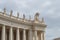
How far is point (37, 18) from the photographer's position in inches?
3900

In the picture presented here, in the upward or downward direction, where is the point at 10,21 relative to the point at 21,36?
upward

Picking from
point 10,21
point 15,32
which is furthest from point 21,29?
point 10,21

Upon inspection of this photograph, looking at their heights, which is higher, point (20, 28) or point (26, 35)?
point (20, 28)

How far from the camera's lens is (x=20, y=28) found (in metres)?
90.3

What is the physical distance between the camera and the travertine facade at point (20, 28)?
81.5 m

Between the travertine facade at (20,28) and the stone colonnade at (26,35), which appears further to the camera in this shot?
the stone colonnade at (26,35)

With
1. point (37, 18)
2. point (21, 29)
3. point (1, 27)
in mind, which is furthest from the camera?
point (37, 18)

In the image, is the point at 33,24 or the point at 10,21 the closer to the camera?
the point at 10,21

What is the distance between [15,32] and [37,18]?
1174 cm

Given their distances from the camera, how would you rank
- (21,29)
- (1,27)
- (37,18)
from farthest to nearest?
(37,18) → (21,29) → (1,27)

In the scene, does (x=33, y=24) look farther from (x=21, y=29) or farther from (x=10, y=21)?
(x=10, y=21)

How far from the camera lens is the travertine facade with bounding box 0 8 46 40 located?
267 feet

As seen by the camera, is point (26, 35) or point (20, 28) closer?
point (20, 28)

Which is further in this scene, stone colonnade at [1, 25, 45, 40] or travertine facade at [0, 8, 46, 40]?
stone colonnade at [1, 25, 45, 40]
